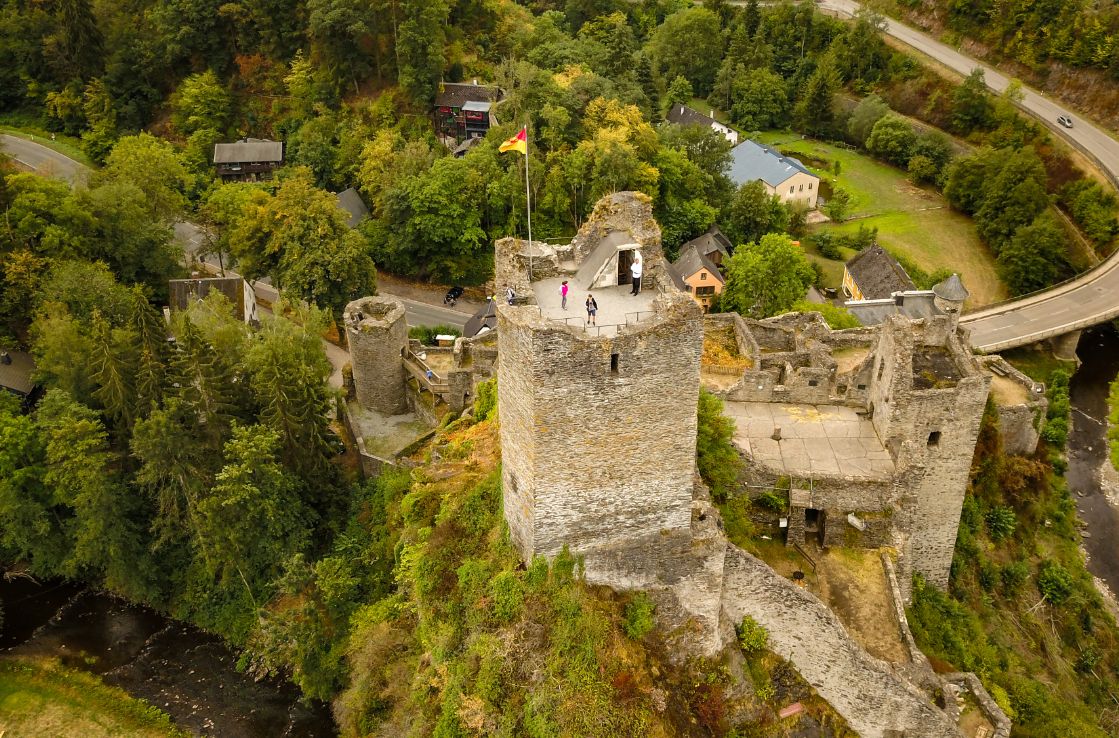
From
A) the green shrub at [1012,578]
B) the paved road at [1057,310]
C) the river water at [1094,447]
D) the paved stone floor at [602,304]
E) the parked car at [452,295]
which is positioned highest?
the paved stone floor at [602,304]

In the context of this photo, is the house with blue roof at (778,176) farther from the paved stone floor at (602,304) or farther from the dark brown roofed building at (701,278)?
the paved stone floor at (602,304)

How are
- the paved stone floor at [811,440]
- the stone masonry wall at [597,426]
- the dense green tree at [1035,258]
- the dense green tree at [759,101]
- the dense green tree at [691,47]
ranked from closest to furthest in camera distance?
the stone masonry wall at [597,426], the paved stone floor at [811,440], the dense green tree at [1035,258], the dense green tree at [759,101], the dense green tree at [691,47]

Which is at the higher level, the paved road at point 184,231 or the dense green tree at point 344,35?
the dense green tree at point 344,35

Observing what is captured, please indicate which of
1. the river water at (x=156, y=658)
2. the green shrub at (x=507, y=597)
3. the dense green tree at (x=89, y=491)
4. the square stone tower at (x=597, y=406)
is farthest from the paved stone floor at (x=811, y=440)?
the dense green tree at (x=89, y=491)

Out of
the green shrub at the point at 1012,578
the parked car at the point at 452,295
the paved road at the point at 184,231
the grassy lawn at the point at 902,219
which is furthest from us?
the grassy lawn at the point at 902,219

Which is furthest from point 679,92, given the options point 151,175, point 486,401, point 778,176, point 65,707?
point 65,707

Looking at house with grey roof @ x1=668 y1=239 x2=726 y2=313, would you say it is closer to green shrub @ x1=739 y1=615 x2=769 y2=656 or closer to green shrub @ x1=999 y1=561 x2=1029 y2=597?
green shrub @ x1=999 y1=561 x2=1029 y2=597
